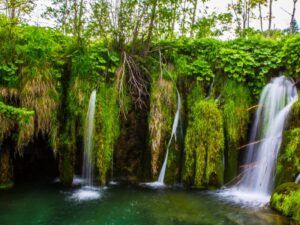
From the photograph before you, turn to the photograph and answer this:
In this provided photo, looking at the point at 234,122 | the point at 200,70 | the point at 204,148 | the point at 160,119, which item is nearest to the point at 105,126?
the point at 160,119

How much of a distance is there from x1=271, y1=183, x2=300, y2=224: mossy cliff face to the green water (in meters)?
0.16

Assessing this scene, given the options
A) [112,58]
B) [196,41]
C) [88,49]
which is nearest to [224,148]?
[196,41]

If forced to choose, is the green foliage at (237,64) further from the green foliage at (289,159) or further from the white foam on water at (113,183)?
the white foam on water at (113,183)

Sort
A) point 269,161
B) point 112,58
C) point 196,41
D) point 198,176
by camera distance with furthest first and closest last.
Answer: point 196,41
point 112,58
point 198,176
point 269,161

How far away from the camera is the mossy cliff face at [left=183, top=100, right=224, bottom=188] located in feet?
23.7

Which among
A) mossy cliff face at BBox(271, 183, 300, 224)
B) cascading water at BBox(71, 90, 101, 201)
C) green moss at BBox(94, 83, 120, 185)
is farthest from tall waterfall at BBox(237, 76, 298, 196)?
cascading water at BBox(71, 90, 101, 201)

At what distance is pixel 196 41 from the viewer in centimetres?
833

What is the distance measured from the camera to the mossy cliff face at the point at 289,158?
5.90 meters

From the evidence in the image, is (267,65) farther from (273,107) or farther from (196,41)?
(196,41)

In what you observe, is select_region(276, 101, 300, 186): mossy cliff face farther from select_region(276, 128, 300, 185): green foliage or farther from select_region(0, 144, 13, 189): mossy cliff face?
select_region(0, 144, 13, 189): mossy cliff face

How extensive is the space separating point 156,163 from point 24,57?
3.78 meters

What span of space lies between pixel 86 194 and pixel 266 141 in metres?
4.00

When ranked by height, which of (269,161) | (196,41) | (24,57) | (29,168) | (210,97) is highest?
(196,41)

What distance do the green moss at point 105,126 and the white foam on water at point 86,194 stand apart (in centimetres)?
32
